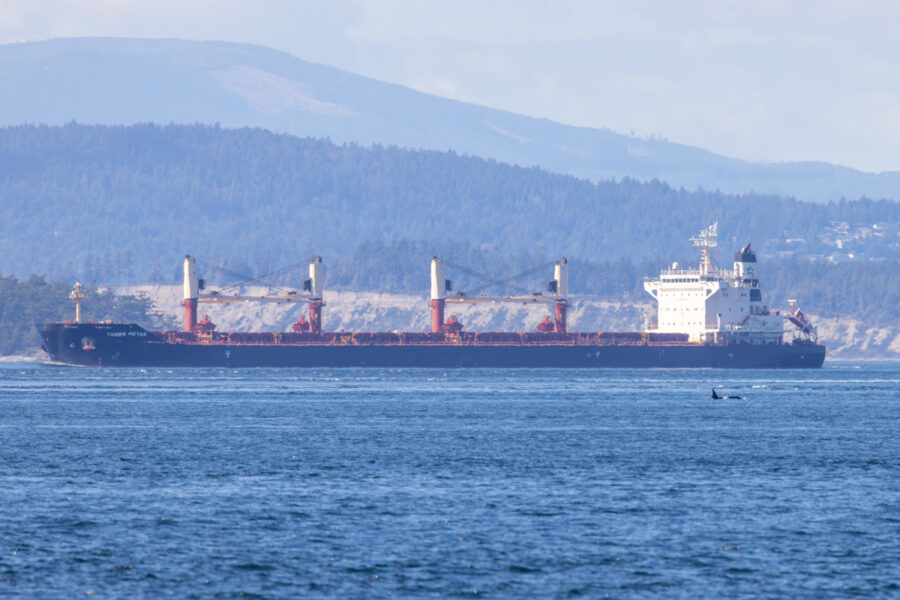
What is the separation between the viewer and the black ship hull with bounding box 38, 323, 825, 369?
12838cm

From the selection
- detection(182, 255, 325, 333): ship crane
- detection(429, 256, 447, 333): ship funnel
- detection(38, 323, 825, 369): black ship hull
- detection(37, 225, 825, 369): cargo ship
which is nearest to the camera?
detection(38, 323, 825, 369): black ship hull

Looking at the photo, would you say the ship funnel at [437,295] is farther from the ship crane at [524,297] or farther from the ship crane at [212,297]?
the ship crane at [212,297]

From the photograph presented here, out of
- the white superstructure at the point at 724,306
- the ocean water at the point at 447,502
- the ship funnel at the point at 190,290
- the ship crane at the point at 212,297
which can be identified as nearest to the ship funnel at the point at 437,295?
the ship crane at the point at 212,297

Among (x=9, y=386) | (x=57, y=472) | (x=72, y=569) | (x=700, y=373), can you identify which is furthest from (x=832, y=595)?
(x=700, y=373)

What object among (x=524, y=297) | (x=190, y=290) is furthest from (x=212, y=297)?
(x=524, y=297)

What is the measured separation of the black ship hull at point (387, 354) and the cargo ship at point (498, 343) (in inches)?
3.6

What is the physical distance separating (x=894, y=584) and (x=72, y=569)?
17.0 metres

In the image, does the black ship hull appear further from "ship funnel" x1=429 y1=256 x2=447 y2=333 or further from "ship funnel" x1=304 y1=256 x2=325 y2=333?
"ship funnel" x1=429 y1=256 x2=447 y2=333

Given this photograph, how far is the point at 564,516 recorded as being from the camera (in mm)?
36938

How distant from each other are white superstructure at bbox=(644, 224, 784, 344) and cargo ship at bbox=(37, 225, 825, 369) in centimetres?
9

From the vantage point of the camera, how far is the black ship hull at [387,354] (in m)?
128

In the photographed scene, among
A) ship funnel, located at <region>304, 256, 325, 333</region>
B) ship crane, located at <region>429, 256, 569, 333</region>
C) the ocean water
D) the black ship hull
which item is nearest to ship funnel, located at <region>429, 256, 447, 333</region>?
ship crane, located at <region>429, 256, 569, 333</region>

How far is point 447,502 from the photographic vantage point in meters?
39.3

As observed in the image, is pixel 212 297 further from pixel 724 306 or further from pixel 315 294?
pixel 724 306
